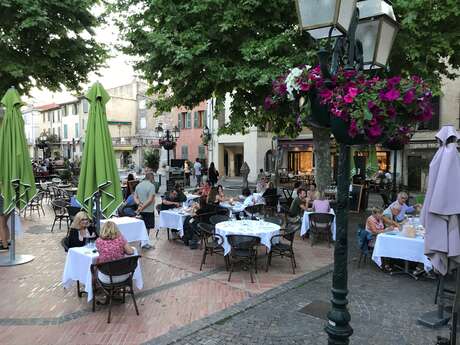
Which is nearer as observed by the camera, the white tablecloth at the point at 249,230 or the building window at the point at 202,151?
the white tablecloth at the point at 249,230

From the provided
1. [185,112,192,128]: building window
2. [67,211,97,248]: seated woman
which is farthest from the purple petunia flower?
[185,112,192,128]: building window

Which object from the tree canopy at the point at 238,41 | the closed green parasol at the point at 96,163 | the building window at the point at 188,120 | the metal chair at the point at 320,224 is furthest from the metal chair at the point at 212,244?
the building window at the point at 188,120

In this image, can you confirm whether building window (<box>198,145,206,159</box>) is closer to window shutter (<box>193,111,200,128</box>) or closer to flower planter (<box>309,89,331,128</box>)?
window shutter (<box>193,111,200,128</box>)

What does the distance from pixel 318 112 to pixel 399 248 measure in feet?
15.1

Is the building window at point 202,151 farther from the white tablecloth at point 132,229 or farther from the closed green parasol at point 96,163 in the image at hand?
the closed green parasol at point 96,163

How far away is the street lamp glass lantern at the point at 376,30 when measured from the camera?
3.40 meters

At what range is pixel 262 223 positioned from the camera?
796 centimetres

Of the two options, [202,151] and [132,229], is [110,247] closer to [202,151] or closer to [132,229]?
[132,229]

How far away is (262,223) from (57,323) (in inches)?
169

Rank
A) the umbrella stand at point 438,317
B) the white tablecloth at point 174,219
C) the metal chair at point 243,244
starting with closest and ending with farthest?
the umbrella stand at point 438,317 < the metal chair at point 243,244 < the white tablecloth at point 174,219

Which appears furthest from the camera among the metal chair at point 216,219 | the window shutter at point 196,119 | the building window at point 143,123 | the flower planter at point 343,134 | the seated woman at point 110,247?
the building window at point 143,123

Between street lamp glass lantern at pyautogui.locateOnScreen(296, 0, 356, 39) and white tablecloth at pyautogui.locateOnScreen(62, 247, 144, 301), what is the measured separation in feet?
14.0

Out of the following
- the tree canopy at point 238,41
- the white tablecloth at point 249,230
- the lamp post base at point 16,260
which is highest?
the tree canopy at point 238,41

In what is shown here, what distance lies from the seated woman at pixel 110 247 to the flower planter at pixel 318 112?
11.2 feet
